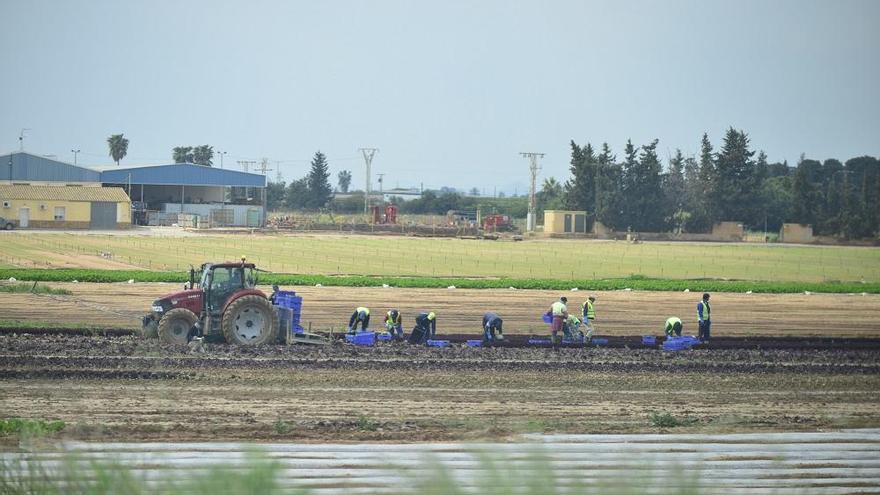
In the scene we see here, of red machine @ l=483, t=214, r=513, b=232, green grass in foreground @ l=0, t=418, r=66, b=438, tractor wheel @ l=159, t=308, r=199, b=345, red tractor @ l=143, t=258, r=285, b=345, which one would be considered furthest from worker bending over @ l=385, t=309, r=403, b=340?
red machine @ l=483, t=214, r=513, b=232

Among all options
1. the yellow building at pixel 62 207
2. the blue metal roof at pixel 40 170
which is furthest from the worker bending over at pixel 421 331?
the blue metal roof at pixel 40 170

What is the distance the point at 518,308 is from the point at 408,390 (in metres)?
15.8

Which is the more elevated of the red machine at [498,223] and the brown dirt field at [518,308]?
the red machine at [498,223]

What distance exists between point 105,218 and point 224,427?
221ft

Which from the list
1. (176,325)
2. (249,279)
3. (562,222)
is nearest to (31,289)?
(176,325)

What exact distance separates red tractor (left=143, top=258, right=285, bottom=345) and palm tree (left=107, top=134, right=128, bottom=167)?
136213mm

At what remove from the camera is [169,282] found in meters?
40.0

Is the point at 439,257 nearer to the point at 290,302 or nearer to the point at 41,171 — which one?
the point at 290,302

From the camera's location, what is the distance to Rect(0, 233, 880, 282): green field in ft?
170

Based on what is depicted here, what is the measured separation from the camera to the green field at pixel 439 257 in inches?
2036

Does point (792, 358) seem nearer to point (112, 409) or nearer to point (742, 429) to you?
point (742, 429)

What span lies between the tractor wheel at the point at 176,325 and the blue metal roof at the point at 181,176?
7318cm

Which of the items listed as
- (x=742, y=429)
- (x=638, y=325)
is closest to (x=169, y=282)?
(x=638, y=325)

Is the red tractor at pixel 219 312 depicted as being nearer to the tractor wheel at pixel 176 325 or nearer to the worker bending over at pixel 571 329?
the tractor wheel at pixel 176 325
